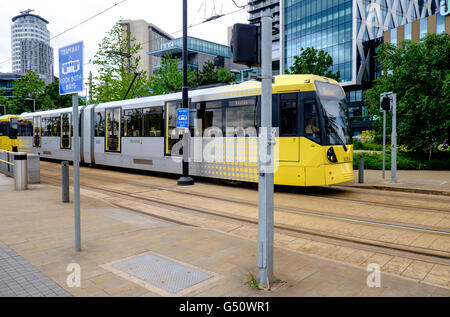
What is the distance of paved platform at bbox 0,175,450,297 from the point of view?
387cm

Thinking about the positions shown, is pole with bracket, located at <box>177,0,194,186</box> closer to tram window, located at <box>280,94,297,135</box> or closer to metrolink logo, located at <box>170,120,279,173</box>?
metrolink logo, located at <box>170,120,279,173</box>

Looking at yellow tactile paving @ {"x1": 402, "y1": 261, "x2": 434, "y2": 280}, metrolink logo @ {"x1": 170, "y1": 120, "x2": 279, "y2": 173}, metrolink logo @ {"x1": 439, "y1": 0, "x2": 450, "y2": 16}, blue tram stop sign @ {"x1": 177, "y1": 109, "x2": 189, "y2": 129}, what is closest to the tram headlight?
metrolink logo @ {"x1": 170, "y1": 120, "x2": 279, "y2": 173}

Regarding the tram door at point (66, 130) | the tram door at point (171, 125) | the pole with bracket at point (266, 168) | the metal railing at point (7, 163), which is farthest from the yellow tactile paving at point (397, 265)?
the tram door at point (66, 130)

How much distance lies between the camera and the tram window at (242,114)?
11.0 m

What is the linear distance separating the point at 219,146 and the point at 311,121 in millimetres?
3344

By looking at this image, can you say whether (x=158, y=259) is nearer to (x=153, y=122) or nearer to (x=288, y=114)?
(x=288, y=114)

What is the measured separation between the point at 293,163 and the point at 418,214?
3497mm

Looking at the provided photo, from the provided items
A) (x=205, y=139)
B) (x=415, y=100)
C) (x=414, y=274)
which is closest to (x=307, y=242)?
(x=414, y=274)

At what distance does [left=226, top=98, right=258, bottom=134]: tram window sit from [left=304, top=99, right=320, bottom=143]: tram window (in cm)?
158

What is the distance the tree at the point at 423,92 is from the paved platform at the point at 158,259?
1429 centimetres

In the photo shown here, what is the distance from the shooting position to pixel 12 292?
3781 mm

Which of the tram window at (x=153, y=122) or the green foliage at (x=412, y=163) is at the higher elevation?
the tram window at (x=153, y=122)

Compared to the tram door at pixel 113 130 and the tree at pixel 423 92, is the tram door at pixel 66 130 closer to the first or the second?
the tram door at pixel 113 130

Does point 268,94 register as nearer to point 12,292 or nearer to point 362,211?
point 12,292
